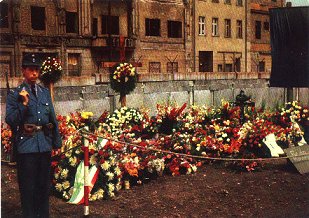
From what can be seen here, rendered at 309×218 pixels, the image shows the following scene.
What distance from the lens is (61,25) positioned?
97.4 feet

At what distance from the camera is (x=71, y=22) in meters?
30.5

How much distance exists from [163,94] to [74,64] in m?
15.2

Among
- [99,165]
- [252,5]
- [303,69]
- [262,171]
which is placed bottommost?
A: [262,171]

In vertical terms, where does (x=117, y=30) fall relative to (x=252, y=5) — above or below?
below

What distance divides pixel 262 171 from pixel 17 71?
19454mm

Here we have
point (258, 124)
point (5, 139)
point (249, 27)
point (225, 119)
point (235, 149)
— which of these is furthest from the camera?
point (249, 27)

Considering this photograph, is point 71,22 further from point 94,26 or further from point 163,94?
point 163,94

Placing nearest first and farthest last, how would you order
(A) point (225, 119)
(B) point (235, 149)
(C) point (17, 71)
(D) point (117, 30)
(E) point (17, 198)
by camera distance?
(E) point (17, 198) < (B) point (235, 149) < (A) point (225, 119) < (C) point (17, 71) < (D) point (117, 30)

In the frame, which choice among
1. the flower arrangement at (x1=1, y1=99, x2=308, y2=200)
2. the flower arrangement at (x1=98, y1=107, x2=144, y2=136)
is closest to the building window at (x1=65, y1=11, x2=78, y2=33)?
the flower arrangement at (x1=1, y1=99, x2=308, y2=200)

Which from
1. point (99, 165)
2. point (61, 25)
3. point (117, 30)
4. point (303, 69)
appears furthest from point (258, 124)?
point (117, 30)

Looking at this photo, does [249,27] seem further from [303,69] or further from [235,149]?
[235,149]

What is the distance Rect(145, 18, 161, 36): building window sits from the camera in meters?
34.5

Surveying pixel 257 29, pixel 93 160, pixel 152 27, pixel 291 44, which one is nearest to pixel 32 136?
pixel 93 160

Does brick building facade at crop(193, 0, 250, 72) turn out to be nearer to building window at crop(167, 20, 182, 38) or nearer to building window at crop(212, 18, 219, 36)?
building window at crop(212, 18, 219, 36)
